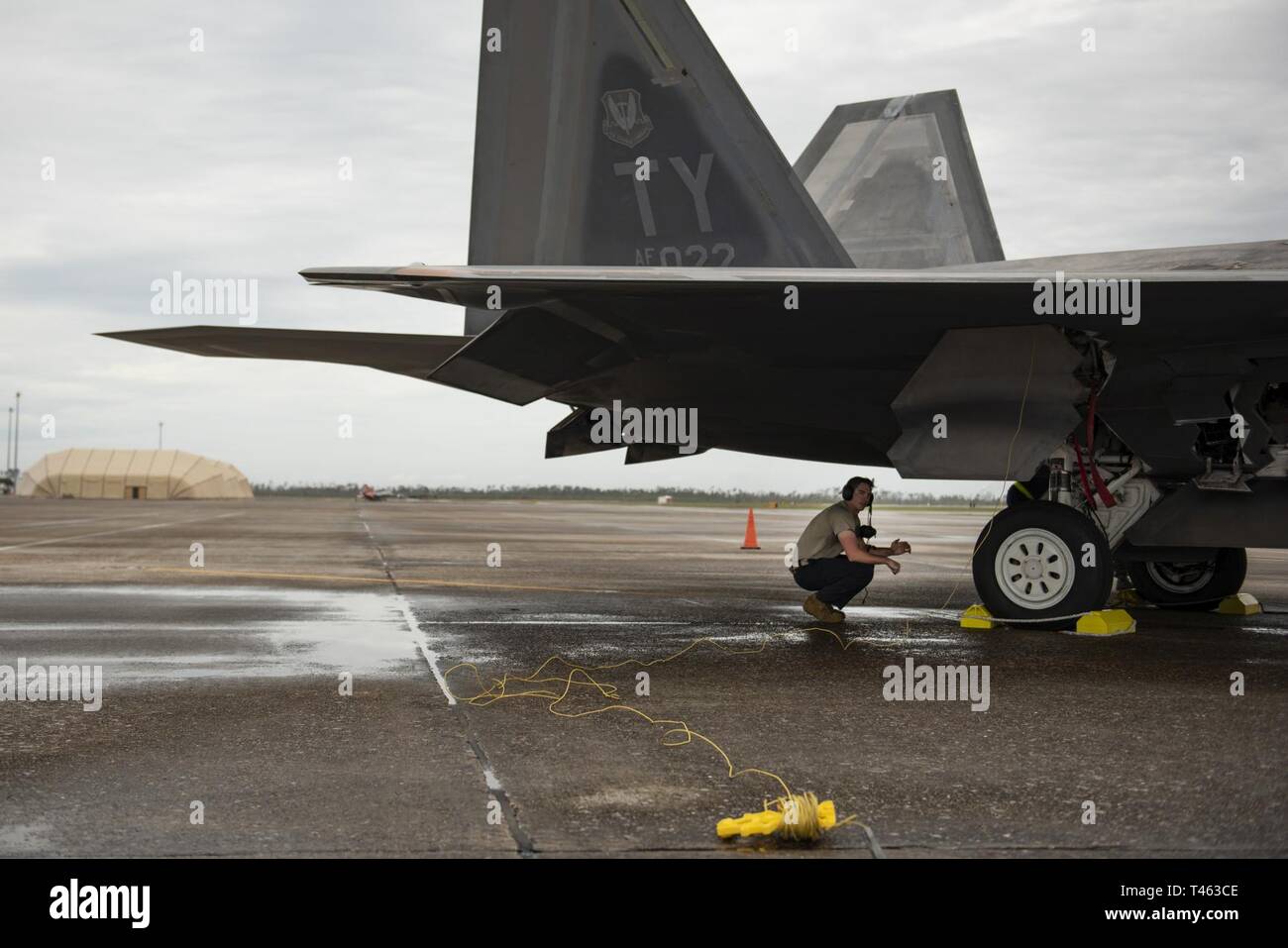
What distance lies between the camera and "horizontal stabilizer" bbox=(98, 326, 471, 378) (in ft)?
30.6

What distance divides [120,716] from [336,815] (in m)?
2.06

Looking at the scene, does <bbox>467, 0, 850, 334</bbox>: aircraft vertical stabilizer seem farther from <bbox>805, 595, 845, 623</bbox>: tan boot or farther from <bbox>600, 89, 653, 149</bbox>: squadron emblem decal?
<bbox>805, 595, 845, 623</bbox>: tan boot

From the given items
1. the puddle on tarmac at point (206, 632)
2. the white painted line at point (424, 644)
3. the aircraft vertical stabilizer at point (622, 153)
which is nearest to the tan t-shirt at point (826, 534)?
the aircraft vertical stabilizer at point (622, 153)

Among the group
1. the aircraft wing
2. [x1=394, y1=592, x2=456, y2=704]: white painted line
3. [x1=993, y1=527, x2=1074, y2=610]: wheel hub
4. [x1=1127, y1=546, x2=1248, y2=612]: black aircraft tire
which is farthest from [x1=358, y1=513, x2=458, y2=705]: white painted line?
[x1=1127, y1=546, x2=1248, y2=612]: black aircraft tire

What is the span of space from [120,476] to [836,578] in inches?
3980

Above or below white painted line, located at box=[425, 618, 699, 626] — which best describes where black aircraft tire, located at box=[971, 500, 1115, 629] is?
above

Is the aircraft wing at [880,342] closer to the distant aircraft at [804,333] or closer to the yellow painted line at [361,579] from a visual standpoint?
the distant aircraft at [804,333]

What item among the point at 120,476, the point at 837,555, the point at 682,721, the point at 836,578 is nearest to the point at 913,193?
the point at 837,555

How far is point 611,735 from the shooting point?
4691 millimetres

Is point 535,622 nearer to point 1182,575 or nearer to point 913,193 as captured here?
point 1182,575

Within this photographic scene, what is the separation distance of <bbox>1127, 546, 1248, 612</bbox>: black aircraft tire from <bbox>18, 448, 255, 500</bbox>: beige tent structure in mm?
99667
